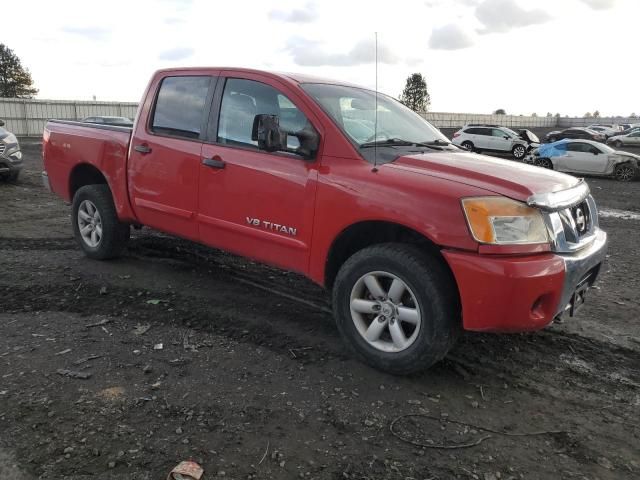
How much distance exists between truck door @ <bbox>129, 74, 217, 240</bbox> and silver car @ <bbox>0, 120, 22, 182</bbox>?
25.6ft

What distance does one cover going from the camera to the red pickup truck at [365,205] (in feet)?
9.78

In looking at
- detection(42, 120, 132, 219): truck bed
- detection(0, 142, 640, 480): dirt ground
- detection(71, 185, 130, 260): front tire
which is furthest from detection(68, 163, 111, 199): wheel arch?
detection(0, 142, 640, 480): dirt ground

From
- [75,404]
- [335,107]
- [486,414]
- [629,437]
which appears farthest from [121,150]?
[629,437]

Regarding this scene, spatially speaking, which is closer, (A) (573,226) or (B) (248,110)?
(A) (573,226)

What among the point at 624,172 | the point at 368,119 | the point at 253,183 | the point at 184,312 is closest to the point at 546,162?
the point at 624,172

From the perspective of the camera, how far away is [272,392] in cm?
314

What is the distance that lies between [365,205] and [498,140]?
25.9m

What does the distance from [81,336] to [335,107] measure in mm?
2441

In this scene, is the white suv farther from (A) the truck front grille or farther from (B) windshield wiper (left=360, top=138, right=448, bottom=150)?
(A) the truck front grille

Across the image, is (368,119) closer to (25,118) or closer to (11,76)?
(25,118)

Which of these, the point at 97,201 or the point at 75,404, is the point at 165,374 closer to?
the point at 75,404

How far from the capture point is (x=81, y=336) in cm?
381

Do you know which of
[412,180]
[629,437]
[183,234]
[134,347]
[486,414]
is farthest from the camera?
[183,234]

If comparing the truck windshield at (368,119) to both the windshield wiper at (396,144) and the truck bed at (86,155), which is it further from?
the truck bed at (86,155)
